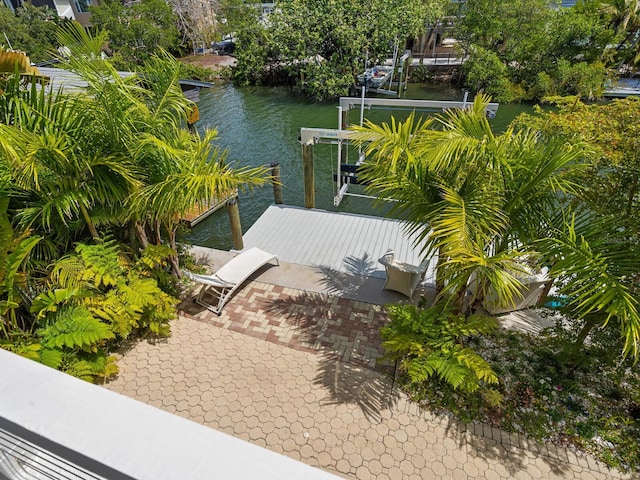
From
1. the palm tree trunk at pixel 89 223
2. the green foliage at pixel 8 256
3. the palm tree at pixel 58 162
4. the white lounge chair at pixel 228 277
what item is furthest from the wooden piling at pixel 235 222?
the green foliage at pixel 8 256

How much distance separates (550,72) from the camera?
67.5ft

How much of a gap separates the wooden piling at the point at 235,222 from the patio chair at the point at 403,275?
3.36 metres

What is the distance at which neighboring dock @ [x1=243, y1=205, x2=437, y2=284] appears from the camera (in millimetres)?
7078

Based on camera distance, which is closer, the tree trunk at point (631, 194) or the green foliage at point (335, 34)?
the tree trunk at point (631, 194)

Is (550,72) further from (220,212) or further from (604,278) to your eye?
(604,278)

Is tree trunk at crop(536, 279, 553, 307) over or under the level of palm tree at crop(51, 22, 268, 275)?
under

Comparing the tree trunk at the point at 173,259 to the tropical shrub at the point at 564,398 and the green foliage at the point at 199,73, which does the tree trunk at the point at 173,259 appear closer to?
the tropical shrub at the point at 564,398

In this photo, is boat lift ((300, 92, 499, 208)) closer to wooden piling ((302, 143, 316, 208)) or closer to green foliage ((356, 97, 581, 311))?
wooden piling ((302, 143, 316, 208))

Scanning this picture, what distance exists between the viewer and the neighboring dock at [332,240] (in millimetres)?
7078

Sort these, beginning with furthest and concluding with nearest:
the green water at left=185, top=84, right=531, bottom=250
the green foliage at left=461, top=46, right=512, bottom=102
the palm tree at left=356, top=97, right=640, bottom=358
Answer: the green foliage at left=461, top=46, right=512, bottom=102 → the green water at left=185, top=84, right=531, bottom=250 → the palm tree at left=356, top=97, right=640, bottom=358

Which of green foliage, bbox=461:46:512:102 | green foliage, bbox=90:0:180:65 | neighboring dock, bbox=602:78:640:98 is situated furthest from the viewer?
green foliage, bbox=90:0:180:65

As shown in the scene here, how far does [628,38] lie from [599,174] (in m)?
26.3

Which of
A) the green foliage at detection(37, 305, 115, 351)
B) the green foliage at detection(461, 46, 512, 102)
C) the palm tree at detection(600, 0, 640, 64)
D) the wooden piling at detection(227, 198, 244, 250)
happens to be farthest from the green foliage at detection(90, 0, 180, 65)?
the palm tree at detection(600, 0, 640, 64)

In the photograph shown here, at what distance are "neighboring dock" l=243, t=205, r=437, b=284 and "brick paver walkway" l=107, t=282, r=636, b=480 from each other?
4.97ft
